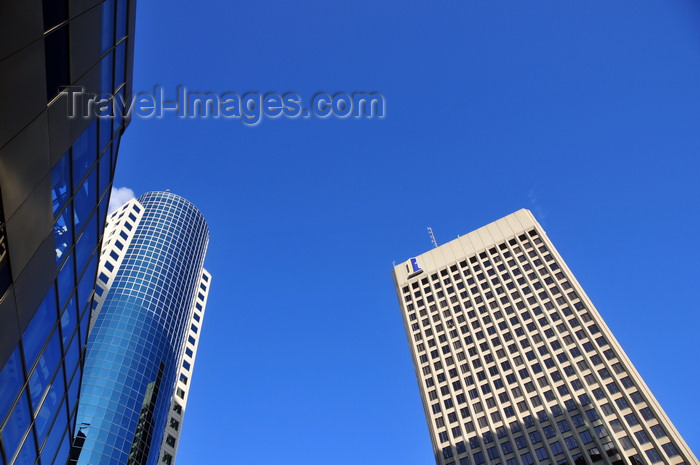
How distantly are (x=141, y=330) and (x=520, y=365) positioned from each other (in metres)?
66.7

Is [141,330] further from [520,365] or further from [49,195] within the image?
[49,195]

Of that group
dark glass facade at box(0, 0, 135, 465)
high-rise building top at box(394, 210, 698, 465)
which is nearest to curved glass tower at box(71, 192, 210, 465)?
high-rise building top at box(394, 210, 698, 465)

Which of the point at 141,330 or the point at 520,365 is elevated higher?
the point at 141,330

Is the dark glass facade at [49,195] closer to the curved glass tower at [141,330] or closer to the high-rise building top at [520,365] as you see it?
the curved glass tower at [141,330]

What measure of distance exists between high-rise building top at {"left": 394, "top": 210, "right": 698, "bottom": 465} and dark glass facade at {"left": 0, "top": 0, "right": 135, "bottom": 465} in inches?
2782

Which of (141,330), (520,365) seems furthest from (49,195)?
(141,330)

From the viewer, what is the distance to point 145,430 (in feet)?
270

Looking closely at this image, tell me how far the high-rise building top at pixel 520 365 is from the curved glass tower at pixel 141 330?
155 feet

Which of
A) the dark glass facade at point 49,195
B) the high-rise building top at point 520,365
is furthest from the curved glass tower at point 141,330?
the dark glass facade at point 49,195

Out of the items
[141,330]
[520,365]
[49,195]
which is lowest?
[49,195]

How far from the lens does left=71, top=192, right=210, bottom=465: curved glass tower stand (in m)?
76.7

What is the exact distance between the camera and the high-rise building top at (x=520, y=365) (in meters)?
72.2

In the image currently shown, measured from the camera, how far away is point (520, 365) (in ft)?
281

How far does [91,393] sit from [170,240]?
41.0 meters
